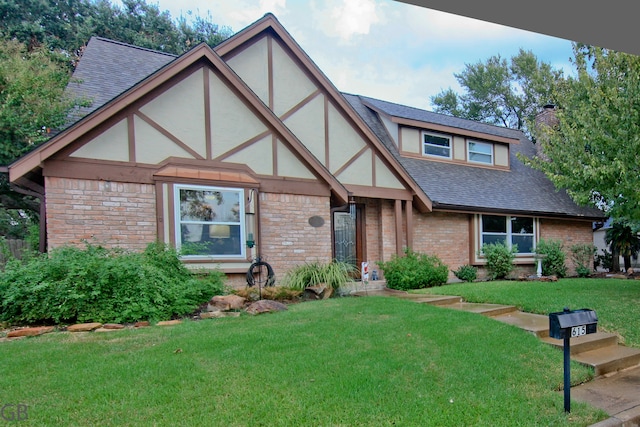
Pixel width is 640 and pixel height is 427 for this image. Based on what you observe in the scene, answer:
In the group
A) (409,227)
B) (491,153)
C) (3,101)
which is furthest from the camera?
(491,153)

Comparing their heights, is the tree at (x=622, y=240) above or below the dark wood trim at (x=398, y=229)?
below

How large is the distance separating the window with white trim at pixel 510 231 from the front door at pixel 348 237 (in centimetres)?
465

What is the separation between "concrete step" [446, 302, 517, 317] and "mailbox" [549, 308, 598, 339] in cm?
316

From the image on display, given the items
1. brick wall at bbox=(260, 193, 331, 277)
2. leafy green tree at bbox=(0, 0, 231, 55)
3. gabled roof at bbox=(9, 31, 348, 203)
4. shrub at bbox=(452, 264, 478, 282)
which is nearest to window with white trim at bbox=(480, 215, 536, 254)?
shrub at bbox=(452, 264, 478, 282)

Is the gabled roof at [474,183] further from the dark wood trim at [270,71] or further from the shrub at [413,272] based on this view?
the dark wood trim at [270,71]

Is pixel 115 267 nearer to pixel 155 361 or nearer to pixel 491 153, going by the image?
pixel 155 361

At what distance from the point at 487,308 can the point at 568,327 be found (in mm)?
3727

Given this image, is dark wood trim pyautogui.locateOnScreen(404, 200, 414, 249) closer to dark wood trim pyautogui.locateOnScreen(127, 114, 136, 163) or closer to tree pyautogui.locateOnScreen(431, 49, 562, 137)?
dark wood trim pyautogui.locateOnScreen(127, 114, 136, 163)

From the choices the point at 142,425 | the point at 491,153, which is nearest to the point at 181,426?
the point at 142,425

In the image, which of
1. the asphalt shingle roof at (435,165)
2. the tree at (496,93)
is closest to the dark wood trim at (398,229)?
the asphalt shingle roof at (435,165)

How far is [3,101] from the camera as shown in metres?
9.73

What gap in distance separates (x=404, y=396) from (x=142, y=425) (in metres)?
2.14

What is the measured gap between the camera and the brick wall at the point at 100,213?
7.05 meters

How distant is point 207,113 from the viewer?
851 cm
